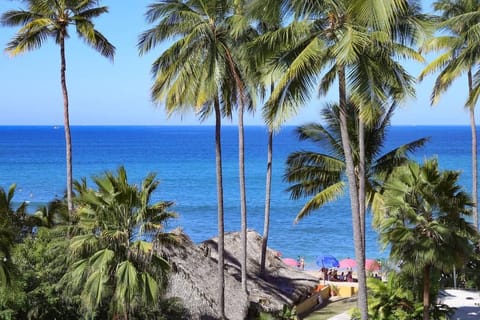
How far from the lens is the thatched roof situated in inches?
763

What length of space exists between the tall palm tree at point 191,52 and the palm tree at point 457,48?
6.28 metres

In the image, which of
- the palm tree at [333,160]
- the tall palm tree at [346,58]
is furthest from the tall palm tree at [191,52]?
the palm tree at [333,160]

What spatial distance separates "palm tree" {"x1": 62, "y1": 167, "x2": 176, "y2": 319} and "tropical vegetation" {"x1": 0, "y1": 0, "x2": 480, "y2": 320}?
0.03 meters

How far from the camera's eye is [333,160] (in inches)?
867

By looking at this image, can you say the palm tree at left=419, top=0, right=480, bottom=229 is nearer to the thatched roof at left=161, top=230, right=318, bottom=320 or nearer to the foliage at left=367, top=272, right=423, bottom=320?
the foliage at left=367, top=272, right=423, bottom=320

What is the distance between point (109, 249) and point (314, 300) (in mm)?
12810

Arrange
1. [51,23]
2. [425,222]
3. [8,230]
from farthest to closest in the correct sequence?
[51,23] < [425,222] < [8,230]

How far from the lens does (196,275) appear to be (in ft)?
68.1

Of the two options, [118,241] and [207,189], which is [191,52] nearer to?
[118,241]

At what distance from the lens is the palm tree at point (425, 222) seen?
15.5 metres

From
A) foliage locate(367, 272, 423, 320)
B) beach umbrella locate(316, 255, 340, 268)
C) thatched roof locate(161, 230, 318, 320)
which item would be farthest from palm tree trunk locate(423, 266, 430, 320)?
beach umbrella locate(316, 255, 340, 268)

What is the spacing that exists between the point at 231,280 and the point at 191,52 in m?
8.15

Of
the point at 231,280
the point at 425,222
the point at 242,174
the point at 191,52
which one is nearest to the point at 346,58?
the point at 425,222

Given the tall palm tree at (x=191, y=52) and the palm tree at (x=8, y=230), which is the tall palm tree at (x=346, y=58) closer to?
the tall palm tree at (x=191, y=52)
